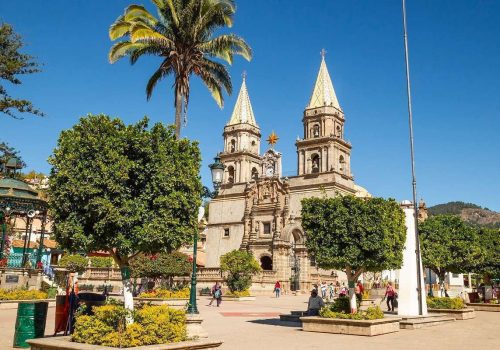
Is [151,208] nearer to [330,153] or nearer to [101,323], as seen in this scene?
[101,323]

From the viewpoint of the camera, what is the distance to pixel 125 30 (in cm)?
1831

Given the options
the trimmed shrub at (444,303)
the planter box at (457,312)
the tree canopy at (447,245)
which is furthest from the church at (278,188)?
the planter box at (457,312)

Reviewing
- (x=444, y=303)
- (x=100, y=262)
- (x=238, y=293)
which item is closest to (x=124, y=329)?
(x=444, y=303)

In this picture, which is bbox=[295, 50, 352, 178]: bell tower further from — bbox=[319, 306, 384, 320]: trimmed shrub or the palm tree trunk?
bbox=[319, 306, 384, 320]: trimmed shrub

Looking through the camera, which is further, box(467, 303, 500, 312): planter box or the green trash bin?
box(467, 303, 500, 312): planter box

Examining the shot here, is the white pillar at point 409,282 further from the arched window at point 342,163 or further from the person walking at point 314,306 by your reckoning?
the arched window at point 342,163

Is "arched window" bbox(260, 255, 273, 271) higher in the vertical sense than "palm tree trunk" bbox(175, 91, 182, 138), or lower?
lower

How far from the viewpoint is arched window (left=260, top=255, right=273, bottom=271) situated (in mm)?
53228

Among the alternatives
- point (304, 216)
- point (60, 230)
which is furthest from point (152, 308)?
point (304, 216)

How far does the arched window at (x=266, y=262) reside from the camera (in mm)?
53228

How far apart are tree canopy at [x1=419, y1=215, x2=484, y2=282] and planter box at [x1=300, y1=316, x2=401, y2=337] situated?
399 inches

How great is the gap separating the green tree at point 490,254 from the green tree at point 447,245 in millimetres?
3889

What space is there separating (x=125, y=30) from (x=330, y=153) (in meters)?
37.9

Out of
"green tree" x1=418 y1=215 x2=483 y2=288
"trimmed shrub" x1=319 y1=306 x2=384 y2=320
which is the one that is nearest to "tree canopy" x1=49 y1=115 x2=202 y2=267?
"trimmed shrub" x1=319 y1=306 x2=384 y2=320
